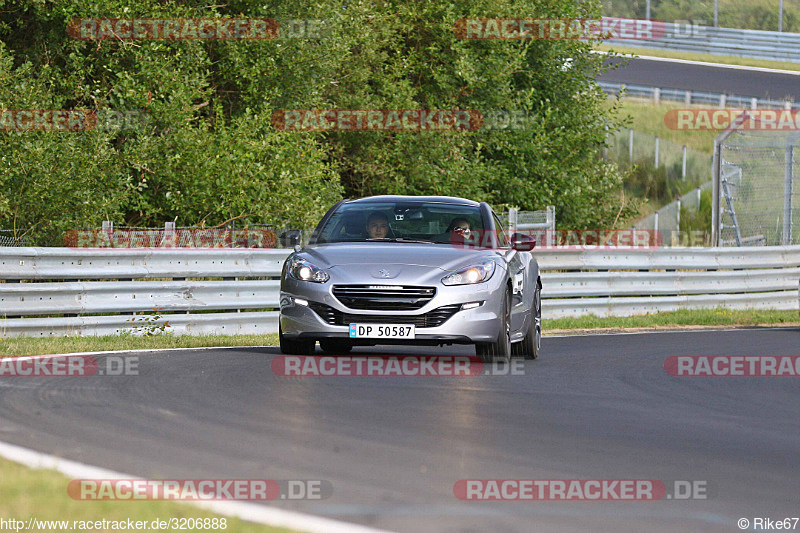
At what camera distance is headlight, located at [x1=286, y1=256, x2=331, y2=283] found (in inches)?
464

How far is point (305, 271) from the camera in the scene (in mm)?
11898

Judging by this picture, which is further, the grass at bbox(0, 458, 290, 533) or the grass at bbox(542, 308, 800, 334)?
the grass at bbox(542, 308, 800, 334)

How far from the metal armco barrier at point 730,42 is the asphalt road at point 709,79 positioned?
9.32 feet

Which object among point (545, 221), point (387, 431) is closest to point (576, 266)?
point (545, 221)

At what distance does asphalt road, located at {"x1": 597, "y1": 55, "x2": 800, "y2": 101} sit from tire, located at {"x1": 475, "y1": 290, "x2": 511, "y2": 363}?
109ft

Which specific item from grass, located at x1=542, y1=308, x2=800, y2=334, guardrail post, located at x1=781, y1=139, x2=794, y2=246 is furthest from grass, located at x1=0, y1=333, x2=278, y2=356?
guardrail post, located at x1=781, y1=139, x2=794, y2=246

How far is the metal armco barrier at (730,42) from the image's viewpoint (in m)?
53.3

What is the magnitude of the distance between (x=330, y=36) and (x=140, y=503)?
Answer: 69.5ft

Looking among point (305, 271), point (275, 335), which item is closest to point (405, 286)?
point (305, 271)

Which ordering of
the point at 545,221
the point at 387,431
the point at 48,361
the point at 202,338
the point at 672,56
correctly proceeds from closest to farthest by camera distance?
the point at 387,431 → the point at 48,361 → the point at 202,338 → the point at 545,221 → the point at 672,56

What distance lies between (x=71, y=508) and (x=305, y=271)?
265 inches

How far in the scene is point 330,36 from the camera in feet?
84.8

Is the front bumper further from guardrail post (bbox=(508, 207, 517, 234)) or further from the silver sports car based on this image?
guardrail post (bbox=(508, 207, 517, 234))

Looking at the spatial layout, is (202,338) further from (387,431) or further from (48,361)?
(387,431)
